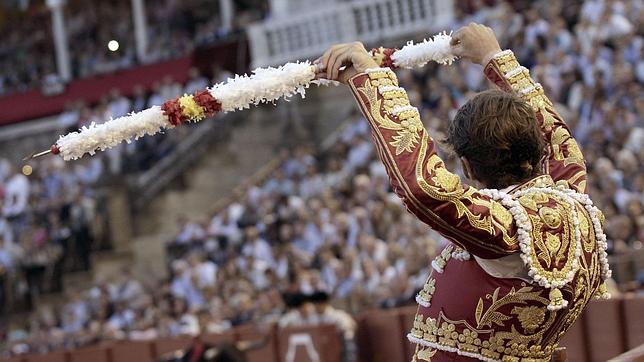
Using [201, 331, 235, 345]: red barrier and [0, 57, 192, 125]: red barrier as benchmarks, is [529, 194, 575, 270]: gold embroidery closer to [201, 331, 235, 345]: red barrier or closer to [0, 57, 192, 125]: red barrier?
[201, 331, 235, 345]: red barrier

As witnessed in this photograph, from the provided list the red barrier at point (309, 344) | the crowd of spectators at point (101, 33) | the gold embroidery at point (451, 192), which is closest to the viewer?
the gold embroidery at point (451, 192)

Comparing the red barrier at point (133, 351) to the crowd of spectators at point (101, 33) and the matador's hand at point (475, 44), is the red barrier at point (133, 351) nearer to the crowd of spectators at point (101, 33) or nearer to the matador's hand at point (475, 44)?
the crowd of spectators at point (101, 33)

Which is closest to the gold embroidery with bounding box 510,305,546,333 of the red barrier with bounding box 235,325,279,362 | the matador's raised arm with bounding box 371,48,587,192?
the matador's raised arm with bounding box 371,48,587,192

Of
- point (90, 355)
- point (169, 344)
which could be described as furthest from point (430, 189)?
point (90, 355)

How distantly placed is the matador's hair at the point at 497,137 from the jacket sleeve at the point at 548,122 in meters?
0.32

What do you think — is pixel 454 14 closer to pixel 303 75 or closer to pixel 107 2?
pixel 107 2

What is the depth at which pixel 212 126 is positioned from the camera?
16312 millimetres

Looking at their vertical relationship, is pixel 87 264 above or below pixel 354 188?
below

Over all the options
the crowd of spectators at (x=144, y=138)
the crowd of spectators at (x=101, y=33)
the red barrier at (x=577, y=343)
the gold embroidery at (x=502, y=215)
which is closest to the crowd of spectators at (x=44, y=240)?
the crowd of spectators at (x=144, y=138)

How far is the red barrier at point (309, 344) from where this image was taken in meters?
9.47

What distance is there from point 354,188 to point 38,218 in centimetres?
530

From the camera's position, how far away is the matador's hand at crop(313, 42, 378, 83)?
297 cm

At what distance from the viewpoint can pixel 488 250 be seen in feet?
9.24

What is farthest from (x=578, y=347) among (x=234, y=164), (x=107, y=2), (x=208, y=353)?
(x=107, y=2)
